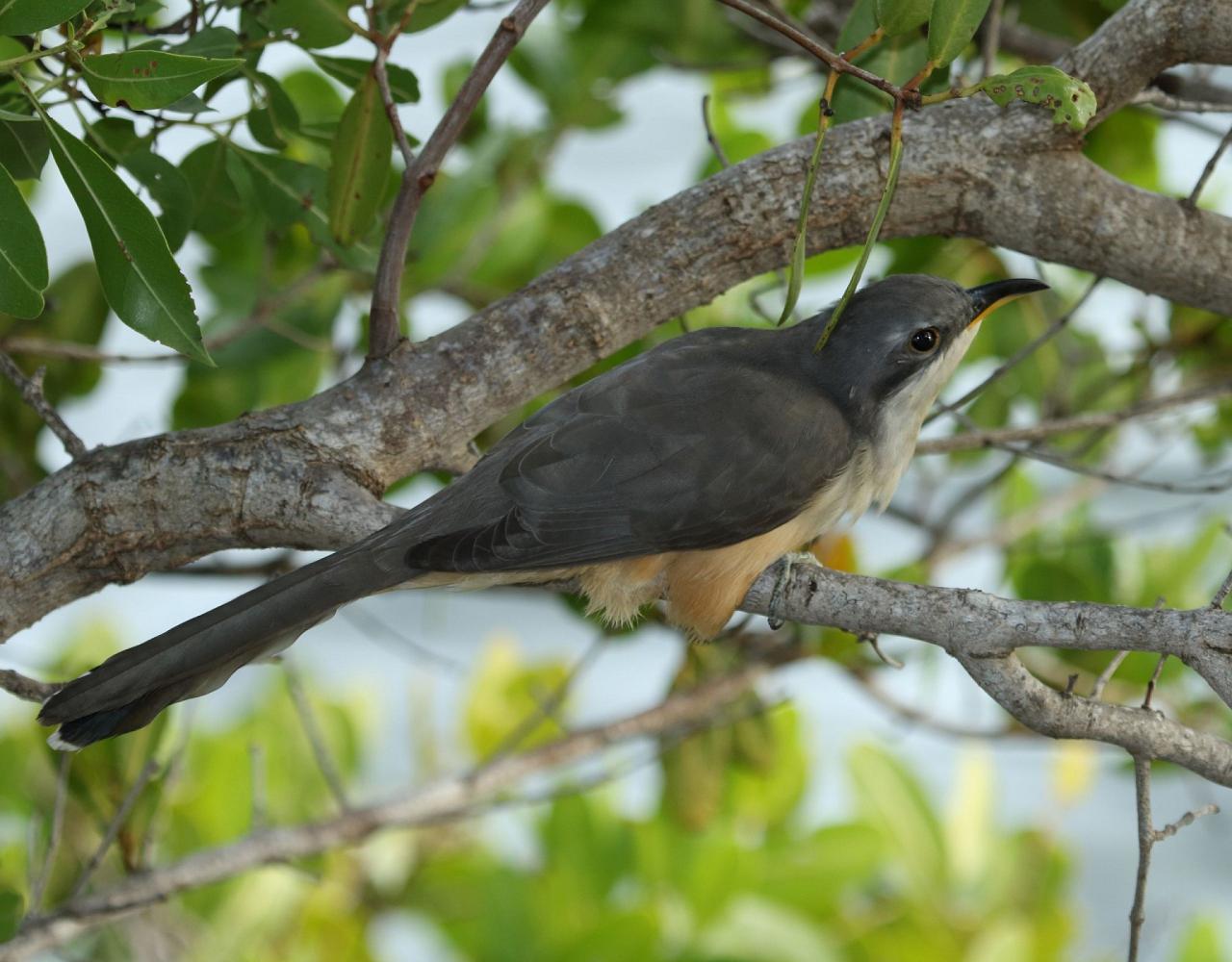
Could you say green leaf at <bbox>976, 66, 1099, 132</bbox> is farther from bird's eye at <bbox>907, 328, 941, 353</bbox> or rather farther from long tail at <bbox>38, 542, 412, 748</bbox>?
long tail at <bbox>38, 542, 412, 748</bbox>

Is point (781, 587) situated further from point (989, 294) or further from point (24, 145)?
point (24, 145)

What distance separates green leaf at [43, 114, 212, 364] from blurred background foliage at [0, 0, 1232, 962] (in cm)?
69

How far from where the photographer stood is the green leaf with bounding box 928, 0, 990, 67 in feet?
5.64

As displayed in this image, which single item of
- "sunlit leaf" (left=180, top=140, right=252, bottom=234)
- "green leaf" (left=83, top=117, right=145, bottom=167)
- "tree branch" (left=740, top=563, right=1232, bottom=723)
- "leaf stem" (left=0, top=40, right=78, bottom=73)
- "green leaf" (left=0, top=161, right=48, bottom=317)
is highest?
"sunlit leaf" (left=180, top=140, right=252, bottom=234)

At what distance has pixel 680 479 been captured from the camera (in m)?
2.46

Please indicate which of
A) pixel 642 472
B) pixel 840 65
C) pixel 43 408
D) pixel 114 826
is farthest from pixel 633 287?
pixel 114 826

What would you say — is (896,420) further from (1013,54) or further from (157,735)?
(157,735)

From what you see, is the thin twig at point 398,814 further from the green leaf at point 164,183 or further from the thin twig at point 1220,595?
the thin twig at point 1220,595

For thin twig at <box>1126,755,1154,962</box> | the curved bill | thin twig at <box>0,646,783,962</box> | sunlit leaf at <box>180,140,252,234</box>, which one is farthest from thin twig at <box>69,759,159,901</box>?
the curved bill

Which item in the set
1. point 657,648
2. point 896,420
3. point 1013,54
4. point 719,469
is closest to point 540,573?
point 719,469

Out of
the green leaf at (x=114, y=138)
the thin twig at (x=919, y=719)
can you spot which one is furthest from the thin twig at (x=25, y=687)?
the thin twig at (x=919, y=719)

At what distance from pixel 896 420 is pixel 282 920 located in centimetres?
256

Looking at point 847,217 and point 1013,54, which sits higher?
point 1013,54

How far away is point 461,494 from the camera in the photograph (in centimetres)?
245
